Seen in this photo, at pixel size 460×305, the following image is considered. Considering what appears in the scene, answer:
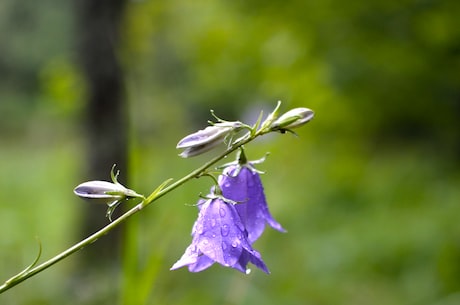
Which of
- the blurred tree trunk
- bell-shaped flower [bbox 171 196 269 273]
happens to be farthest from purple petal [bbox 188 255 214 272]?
the blurred tree trunk

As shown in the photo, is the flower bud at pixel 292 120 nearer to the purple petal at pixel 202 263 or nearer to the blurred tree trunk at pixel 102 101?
the purple petal at pixel 202 263

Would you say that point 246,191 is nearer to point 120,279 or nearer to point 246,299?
point 120,279

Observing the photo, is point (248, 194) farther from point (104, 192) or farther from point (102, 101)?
point (102, 101)

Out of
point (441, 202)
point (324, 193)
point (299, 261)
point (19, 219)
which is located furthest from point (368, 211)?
point (19, 219)

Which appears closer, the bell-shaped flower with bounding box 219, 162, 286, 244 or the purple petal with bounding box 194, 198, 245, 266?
the purple petal with bounding box 194, 198, 245, 266

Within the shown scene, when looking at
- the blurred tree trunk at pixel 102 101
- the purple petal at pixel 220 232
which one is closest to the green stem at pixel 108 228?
the purple petal at pixel 220 232

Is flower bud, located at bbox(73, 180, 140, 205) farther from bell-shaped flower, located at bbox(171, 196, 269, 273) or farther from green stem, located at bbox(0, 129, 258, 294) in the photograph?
bell-shaped flower, located at bbox(171, 196, 269, 273)

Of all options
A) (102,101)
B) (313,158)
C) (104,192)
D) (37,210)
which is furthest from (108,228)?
(37,210)
